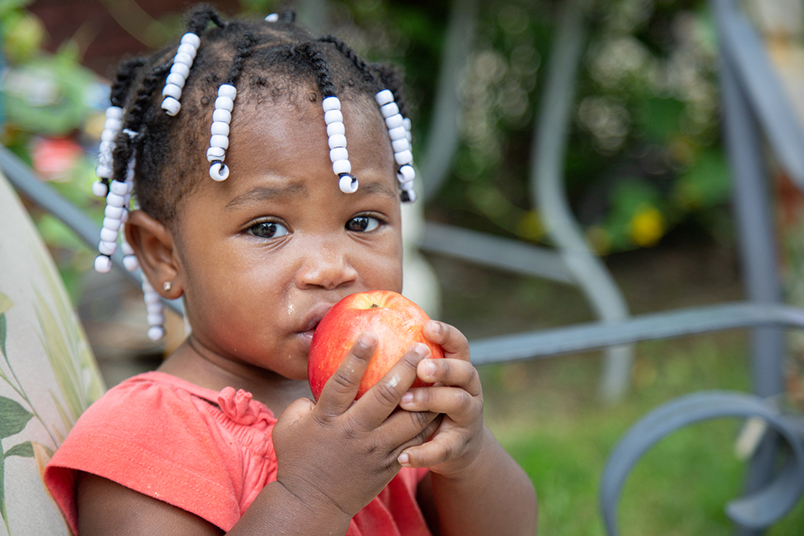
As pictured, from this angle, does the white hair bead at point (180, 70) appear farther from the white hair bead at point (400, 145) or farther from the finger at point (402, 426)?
the finger at point (402, 426)

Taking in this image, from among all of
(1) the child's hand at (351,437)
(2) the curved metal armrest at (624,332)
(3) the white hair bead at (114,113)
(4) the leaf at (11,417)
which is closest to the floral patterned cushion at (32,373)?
(4) the leaf at (11,417)

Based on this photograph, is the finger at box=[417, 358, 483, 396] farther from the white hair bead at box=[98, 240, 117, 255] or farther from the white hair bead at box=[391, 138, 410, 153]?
the white hair bead at box=[98, 240, 117, 255]

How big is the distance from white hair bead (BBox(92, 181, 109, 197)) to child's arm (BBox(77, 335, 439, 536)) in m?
0.53

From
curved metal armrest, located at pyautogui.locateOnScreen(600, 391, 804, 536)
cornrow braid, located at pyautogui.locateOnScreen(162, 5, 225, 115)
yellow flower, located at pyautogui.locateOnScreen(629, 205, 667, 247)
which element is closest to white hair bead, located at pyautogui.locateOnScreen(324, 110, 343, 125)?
cornrow braid, located at pyautogui.locateOnScreen(162, 5, 225, 115)

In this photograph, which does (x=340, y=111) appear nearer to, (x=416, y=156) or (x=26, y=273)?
(x=26, y=273)

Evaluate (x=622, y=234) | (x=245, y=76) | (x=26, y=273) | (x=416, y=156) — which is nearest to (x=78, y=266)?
(x=26, y=273)

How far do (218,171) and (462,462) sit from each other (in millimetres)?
511

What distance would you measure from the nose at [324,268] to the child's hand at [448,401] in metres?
0.18

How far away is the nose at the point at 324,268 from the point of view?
1.01 metres

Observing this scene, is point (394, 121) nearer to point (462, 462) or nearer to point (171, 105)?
point (171, 105)

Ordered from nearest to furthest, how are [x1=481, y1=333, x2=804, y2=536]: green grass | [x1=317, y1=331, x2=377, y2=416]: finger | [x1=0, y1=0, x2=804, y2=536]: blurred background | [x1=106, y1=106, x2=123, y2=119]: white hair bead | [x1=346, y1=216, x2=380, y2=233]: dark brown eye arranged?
[x1=317, y1=331, x2=377, y2=416]: finger → [x1=346, y1=216, x2=380, y2=233]: dark brown eye → [x1=106, y1=106, x2=123, y2=119]: white hair bead → [x1=0, y1=0, x2=804, y2=536]: blurred background → [x1=481, y1=333, x2=804, y2=536]: green grass

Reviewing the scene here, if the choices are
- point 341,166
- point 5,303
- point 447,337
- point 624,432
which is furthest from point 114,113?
point 624,432

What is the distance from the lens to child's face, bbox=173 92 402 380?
1.02 meters

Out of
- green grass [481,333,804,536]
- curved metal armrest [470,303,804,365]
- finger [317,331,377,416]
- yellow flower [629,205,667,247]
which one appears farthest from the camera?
yellow flower [629,205,667,247]
